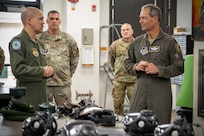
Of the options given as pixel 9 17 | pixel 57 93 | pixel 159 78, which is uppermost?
pixel 9 17

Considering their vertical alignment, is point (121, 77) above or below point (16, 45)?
below

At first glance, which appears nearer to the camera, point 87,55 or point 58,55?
point 58,55

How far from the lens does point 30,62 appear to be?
320 cm

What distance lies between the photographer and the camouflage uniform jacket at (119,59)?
577cm

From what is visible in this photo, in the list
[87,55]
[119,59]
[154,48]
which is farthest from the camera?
[87,55]

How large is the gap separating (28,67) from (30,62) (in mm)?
159

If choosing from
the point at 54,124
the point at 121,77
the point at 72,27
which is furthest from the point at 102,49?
the point at 54,124

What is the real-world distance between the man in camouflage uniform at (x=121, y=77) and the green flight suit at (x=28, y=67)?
2.60 m

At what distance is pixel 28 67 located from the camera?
3.05m

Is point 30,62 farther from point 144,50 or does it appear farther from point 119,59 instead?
point 119,59

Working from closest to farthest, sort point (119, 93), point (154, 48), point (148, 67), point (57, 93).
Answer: point (148, 67) → point (154, 48) → point (57, 93) → point (119, 93)

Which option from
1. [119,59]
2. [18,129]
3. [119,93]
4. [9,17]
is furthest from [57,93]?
[18,129]

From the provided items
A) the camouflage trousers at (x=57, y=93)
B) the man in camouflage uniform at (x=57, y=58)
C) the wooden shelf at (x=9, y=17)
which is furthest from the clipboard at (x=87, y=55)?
the camouflage trousers at (x=57, y=93)

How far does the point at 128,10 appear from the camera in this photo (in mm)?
7434
